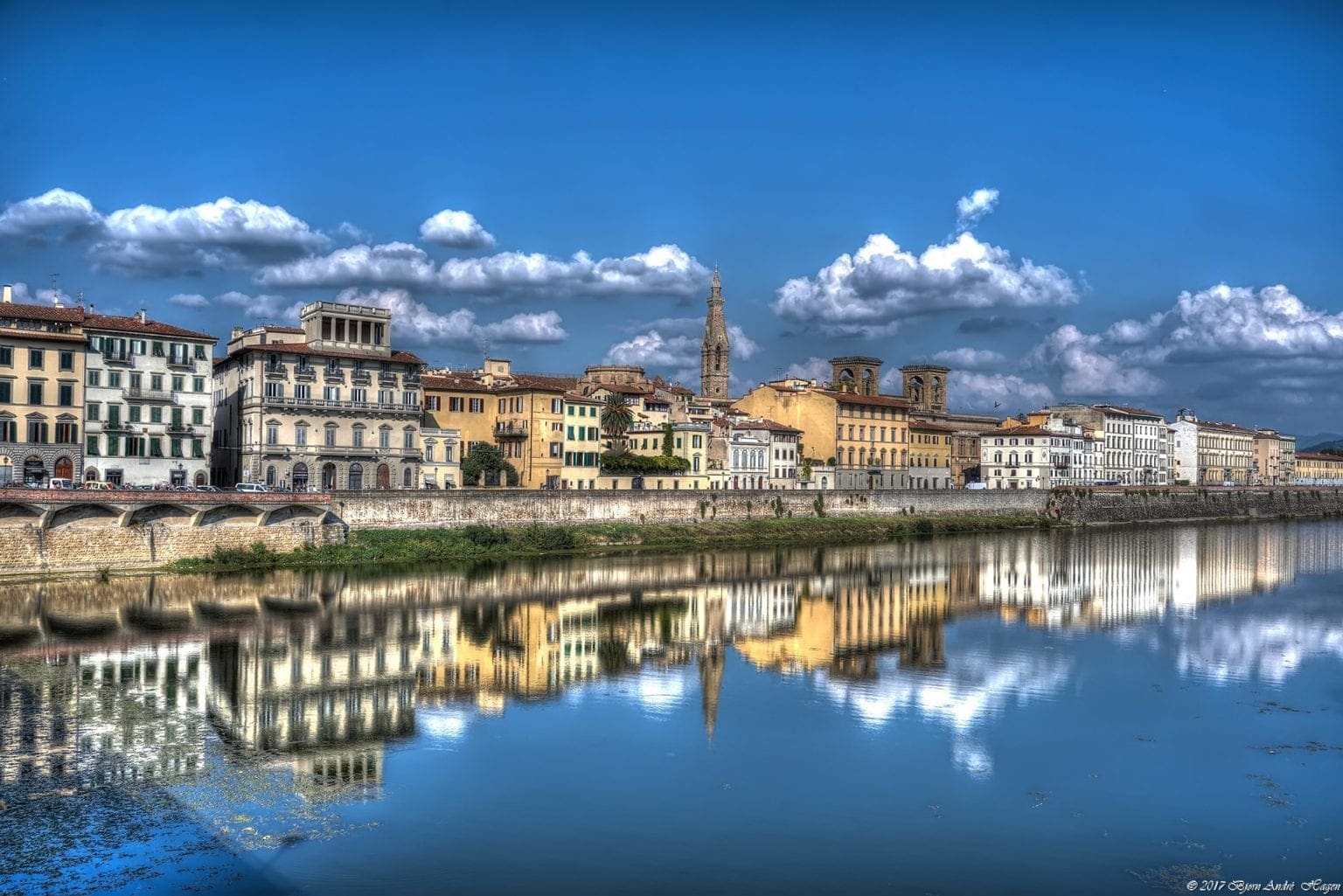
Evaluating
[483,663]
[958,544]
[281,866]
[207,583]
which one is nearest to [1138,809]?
[281,866]

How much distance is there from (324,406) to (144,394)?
901 centimetres

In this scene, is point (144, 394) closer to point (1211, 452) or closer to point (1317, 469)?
point (1211, 452)

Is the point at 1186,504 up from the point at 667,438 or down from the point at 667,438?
down

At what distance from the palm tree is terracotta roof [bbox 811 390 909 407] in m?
23.9

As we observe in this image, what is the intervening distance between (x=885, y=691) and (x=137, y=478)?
1540 inches

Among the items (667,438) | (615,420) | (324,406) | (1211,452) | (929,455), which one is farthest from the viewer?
(1211,452)

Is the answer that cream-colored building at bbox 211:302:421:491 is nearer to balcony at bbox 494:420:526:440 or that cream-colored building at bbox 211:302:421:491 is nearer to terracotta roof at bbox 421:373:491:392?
terracotta roof at bbox 421:373:491:392

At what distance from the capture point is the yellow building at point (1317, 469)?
6752 inches

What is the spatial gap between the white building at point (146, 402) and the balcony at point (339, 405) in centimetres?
364

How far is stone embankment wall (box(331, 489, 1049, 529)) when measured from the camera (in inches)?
2153

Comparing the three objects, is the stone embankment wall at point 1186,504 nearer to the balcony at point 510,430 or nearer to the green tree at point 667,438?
the green tree at point 667,438

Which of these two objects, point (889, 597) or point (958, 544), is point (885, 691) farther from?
point (958, 544)

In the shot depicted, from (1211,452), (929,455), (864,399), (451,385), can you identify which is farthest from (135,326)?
(1211,452)

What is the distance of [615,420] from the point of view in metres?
75.9
